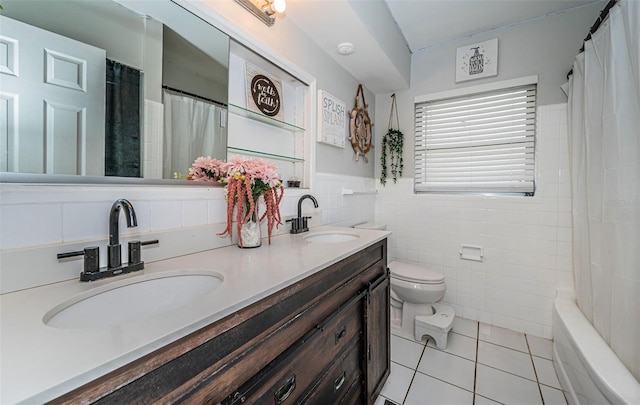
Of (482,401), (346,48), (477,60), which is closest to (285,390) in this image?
(482,401)

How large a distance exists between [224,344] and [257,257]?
44 centimetres

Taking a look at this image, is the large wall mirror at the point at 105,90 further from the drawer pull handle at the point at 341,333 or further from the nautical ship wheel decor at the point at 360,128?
the nautical ship wheel decor at the point at 360,128

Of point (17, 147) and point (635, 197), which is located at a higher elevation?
point (17, 147)

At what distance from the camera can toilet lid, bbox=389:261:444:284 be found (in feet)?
6.56

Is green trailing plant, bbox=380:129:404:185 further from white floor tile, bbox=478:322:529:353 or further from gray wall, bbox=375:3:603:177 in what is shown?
white floor tile, bbox=478:322:529:353

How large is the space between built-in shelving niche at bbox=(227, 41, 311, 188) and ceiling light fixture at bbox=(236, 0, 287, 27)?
181 mm

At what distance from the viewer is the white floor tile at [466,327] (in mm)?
2143

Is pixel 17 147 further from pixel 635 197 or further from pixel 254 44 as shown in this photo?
pixel 635 197

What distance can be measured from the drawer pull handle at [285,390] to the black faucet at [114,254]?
575mm

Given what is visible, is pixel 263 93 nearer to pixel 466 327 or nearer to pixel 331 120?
pixel 331 120

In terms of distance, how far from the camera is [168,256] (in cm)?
99

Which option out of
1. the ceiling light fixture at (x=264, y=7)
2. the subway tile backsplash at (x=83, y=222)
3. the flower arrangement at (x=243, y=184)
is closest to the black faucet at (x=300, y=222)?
the flower arrangement at (x=243, y=184)

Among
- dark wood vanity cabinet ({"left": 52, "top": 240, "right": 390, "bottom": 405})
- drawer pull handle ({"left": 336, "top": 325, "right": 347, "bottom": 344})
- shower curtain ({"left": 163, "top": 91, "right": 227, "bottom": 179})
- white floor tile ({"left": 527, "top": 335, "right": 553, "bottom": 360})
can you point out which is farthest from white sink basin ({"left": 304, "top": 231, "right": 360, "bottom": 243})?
white floor tile ({"left": 527, "top": 335, "right": 553, "bottom": 360})

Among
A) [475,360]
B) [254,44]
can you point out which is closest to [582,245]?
[475,360]
